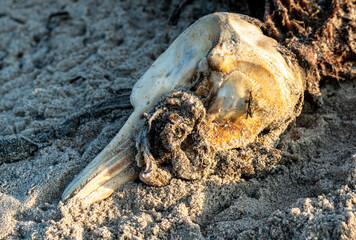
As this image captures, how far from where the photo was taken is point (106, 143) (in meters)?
2.31

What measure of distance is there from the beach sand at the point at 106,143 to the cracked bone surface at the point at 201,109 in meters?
0.11

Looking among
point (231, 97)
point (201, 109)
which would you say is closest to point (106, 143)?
point (201, 109)

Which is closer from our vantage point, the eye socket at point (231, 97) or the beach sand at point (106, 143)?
the beach sand at point (106, 143)

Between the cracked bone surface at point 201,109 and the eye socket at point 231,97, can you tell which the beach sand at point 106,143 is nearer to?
the cracked bone surface at point 201,109

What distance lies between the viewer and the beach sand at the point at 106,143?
5.72 ft

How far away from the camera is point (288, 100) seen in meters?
2.09

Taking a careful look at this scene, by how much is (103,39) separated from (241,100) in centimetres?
184

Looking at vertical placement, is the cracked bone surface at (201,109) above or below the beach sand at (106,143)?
above

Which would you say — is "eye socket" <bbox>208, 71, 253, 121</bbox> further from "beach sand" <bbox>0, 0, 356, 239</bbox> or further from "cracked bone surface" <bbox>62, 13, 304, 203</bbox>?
"beach sand" <bbox>0, 0, 356, 239</bbox>

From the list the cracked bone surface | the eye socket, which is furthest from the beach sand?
the eye socket

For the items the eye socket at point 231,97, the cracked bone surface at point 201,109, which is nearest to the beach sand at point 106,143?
the cracked bone surface at point 201,109

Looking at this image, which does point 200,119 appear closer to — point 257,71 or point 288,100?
point 257,71

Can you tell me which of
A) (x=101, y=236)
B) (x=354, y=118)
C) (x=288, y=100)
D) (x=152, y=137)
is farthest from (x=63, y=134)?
(x=354, y=118)

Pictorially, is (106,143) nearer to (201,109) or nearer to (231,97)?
(201,109)
